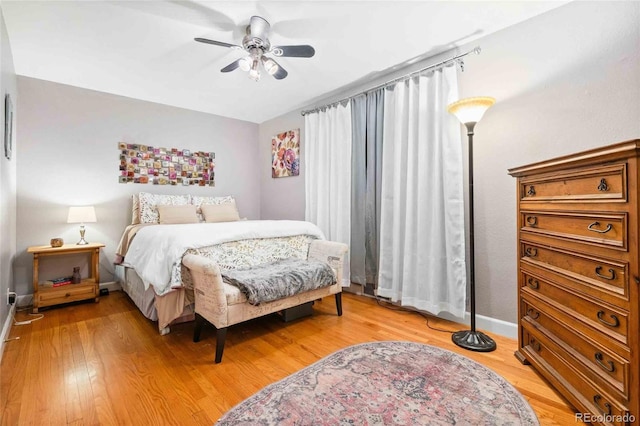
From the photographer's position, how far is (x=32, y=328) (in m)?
2.35

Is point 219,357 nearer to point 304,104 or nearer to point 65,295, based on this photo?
point 65,295

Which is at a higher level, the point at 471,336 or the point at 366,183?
the point at 366,183

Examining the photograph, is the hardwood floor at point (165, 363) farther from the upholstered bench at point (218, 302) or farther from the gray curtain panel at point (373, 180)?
the gray curtain panel at point (373, 180)

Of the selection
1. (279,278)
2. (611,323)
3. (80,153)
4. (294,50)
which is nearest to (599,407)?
(611,323)

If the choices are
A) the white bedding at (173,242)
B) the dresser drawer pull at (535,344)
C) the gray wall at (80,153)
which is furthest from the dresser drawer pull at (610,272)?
the gray wall at (80,153)

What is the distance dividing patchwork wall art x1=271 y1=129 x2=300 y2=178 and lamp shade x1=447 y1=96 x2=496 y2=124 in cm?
238

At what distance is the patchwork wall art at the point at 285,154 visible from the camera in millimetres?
4043

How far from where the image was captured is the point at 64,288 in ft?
9.41

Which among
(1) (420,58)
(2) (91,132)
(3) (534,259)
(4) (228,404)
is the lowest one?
(4) (228,404)

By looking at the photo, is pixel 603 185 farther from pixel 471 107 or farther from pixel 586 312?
pixel 471 107

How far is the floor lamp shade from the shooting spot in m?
2.95

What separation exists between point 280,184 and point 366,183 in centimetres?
172

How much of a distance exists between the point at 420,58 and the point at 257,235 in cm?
218

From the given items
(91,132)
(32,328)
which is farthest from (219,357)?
(91,132)
